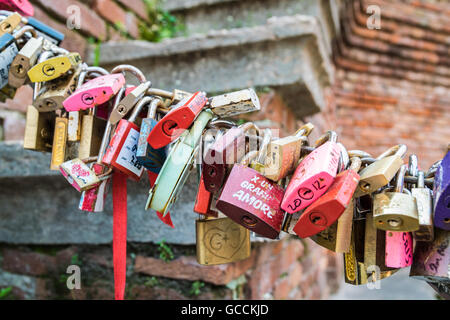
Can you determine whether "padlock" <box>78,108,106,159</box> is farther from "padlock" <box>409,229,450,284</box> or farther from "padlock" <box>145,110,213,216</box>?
"padlock" <box>409,229,450,284</box>

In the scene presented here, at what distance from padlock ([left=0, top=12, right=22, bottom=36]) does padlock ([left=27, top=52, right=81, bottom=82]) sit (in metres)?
0.14

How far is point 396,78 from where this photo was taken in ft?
9.58

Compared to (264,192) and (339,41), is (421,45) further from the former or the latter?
(264,192)

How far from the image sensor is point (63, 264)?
1.44 meters

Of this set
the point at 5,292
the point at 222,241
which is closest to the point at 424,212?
the point at 222,241

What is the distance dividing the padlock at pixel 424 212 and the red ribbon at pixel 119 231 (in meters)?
0.53

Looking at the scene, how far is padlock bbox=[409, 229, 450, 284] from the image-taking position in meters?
0.57

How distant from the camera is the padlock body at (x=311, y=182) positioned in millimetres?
552

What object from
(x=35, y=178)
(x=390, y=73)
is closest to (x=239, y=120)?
(x=35, y=178)

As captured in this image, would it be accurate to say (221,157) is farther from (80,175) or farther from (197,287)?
(197,287)

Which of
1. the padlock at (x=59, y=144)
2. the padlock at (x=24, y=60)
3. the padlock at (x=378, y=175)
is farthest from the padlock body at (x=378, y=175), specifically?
the padlock at (x=24, y=60)

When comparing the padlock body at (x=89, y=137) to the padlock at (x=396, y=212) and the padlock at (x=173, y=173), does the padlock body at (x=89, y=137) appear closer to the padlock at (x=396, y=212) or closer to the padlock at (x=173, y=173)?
the padlock at (x=173, y=173)

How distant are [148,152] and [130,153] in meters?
0.04

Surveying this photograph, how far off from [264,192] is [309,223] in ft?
0.28
